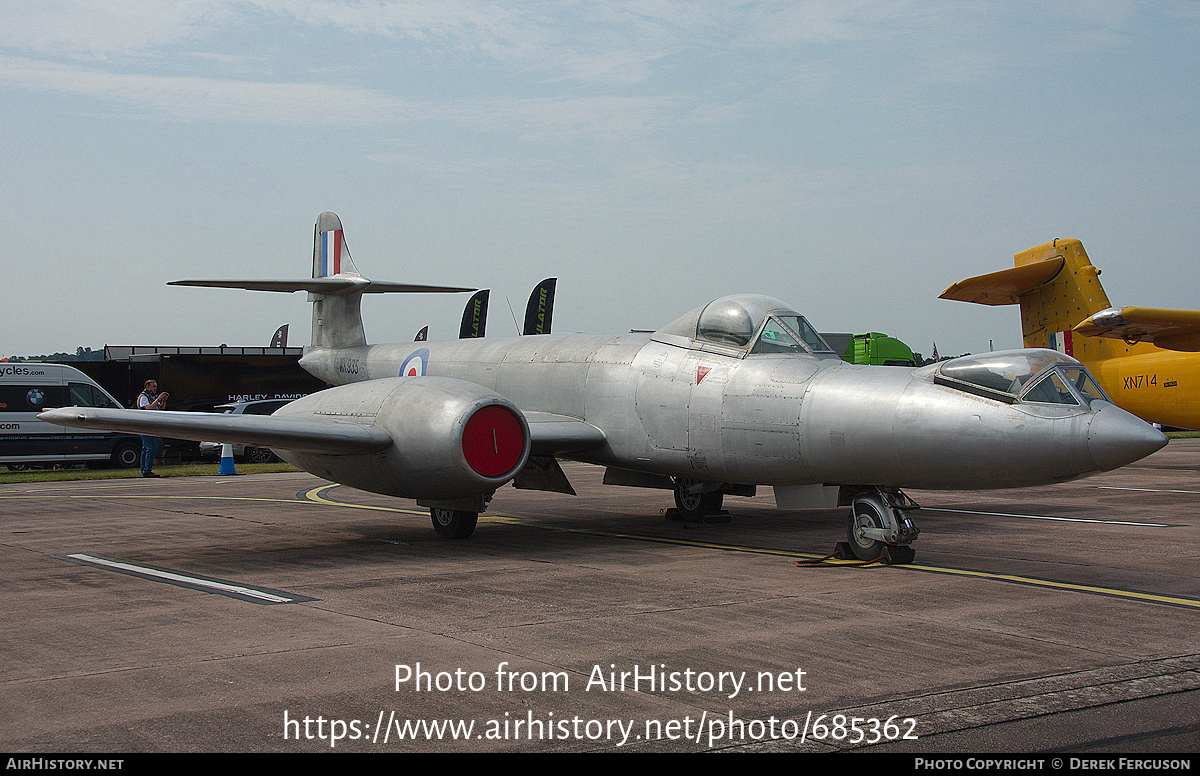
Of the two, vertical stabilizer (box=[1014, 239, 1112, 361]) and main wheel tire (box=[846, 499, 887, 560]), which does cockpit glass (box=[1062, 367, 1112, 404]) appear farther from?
vertical stabilizer (box=[1014, 239, 1112, 361])

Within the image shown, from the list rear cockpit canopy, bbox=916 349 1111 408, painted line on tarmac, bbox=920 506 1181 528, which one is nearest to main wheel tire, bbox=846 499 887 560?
rear cockpit canopy, bbox=916 349 1111 408

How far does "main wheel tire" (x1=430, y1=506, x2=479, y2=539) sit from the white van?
49.2 ft

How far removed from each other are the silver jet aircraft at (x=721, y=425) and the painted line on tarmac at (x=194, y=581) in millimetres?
1264

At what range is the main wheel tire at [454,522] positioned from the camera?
1070 cm

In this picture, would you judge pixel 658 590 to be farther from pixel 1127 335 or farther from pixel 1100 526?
pixel 1127 335

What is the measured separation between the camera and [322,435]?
9.33 meters

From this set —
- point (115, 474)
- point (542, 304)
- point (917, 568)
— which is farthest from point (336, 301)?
point (542, 304)

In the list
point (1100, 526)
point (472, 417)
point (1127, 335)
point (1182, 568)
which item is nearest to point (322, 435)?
point (472, 417)

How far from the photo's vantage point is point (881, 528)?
8.78 metres

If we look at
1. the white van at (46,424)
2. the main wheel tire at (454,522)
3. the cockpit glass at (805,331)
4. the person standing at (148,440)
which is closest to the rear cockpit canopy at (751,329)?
the cockpit glass at (805,331)

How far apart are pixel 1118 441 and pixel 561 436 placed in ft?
17.4

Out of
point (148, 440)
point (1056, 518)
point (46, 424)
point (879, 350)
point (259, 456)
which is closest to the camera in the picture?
point (1056, 518)

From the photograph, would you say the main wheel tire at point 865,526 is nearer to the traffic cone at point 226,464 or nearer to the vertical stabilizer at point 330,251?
the vertical stabilizer at point 330,251

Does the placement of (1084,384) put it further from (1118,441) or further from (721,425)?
(721,425)
